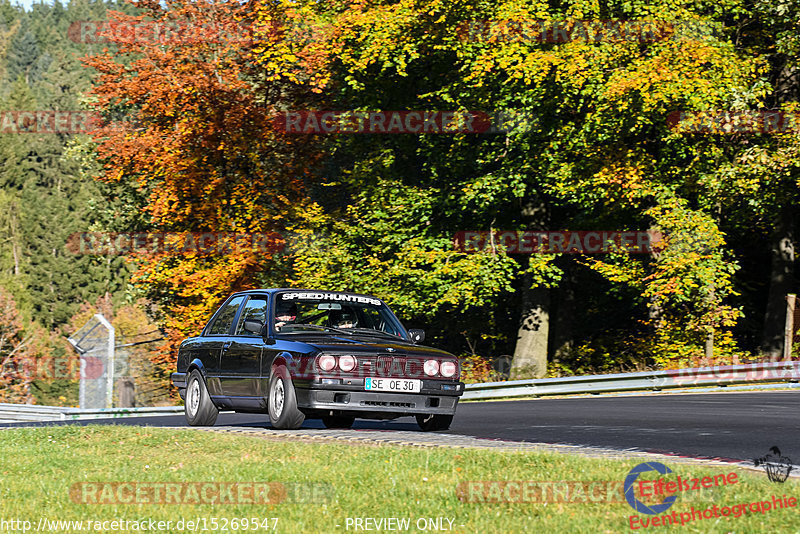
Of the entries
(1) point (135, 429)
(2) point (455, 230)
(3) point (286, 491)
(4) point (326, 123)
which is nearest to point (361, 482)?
(3) point (286, 491)

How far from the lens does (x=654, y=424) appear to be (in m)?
14.4

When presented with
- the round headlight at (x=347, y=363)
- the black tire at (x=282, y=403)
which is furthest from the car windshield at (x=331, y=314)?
the round headlight at (x=347, y=363)

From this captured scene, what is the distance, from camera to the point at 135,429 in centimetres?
1334

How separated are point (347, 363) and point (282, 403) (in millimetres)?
1050

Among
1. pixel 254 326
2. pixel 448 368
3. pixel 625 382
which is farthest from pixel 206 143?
pixel 448 368

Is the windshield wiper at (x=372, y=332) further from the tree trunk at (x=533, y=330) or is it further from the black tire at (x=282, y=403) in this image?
the tree trunk at (x=533, y=330)

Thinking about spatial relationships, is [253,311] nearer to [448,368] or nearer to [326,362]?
[326,362]

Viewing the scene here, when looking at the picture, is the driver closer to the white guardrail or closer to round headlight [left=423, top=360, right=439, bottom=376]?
round headlight [left=423, top=360, right=439, bottom=376]

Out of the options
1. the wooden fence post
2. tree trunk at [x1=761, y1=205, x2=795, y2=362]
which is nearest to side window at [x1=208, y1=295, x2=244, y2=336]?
the wooden fence post

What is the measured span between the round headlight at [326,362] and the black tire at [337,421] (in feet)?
7.88

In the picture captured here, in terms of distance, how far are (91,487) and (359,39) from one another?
21238 mm

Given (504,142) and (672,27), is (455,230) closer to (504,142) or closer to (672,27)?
(504,142)

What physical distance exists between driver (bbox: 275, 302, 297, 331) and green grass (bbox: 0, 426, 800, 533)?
170 centimetres

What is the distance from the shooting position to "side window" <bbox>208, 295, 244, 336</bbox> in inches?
563
